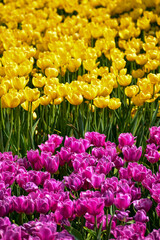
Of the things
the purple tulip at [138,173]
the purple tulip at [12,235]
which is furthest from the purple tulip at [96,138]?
the purple tulip at [12,235]

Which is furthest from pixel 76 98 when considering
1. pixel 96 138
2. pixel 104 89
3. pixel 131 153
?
pixel 131 153

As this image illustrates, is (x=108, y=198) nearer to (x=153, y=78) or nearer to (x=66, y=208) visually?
(x=66, y=208)

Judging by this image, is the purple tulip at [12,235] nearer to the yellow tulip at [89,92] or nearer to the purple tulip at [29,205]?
the purple tulip at [29,205]

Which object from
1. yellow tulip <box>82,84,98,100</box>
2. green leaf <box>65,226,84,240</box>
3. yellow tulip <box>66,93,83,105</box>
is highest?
yellow tulip <box>82,84,98,100</box>

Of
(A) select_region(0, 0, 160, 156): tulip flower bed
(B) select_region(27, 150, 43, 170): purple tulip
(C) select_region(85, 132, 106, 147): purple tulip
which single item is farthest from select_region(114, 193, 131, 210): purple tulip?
(A) select_region(0, 0, 160, 156): tulip flower bed

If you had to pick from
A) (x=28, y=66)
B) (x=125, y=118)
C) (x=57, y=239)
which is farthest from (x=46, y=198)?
(x=28, y=66)

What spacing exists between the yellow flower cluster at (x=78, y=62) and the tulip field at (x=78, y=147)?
10 millimetres

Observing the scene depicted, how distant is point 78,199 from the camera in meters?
1.83

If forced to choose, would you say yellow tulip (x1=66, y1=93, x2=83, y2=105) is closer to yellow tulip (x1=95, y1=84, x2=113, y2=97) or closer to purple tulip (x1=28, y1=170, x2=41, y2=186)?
yellow tulip (x1=95, y1=84, x2=113, y2=97)

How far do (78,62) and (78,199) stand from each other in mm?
2039

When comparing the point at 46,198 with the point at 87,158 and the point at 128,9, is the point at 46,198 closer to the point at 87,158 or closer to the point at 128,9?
the point at 87,158

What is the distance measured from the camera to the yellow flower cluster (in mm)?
3047

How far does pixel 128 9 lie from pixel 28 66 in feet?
12.5

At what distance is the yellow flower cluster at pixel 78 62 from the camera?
3.05m
